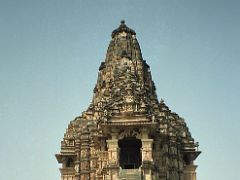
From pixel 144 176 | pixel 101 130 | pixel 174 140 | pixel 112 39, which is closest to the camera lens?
pixel 144 176

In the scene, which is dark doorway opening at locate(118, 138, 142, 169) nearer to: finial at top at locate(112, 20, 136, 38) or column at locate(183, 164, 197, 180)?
column at locate(183, 164, 197, 180)

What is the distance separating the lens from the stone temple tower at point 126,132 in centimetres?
2736

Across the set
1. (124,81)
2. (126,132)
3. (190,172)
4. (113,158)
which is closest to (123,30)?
(124,81)

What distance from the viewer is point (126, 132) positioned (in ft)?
90.9

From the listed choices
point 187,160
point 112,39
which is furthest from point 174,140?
point 112,39

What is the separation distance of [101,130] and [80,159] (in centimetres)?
532

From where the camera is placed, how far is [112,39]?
1510 inches

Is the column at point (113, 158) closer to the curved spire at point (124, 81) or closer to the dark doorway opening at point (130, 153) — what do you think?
the curved spire at point (124, 81)

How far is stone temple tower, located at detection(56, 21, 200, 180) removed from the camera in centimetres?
2736

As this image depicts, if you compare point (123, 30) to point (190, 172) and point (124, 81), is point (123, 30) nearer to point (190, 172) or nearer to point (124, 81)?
point (124, 81)

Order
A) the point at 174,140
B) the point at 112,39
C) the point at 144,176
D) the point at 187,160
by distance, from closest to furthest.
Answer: the point at 144,176, the point at 174,140, the point at 187,160, the point at 112,39

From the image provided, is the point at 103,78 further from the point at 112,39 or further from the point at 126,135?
the point at 126,135

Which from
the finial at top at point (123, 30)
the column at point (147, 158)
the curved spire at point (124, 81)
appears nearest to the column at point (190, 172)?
the curved spire at point (124, 81)

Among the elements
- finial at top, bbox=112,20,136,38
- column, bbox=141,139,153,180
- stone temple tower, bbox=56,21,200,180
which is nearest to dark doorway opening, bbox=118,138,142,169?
stone temple tower, bbox=56,21,200,180
